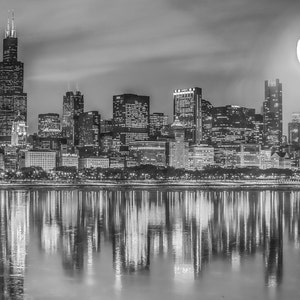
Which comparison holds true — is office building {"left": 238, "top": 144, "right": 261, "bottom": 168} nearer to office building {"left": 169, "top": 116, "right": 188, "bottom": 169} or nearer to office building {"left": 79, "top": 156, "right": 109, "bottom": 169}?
office building {"left": 169, "top": 116, "right": 188, "bottom": 169}

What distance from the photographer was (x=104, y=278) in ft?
44.3

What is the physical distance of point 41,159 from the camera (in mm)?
120250

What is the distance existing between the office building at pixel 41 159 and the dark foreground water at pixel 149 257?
3633 inches

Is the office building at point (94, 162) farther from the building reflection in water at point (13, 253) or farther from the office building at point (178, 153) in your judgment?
the building reflection in water at point (13, 253)

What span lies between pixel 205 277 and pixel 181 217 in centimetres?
1423

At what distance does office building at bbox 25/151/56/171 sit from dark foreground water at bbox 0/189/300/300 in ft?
303

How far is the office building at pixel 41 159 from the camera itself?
119m

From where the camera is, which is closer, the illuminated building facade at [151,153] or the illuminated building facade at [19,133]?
the illuminated building facade at [151,153]

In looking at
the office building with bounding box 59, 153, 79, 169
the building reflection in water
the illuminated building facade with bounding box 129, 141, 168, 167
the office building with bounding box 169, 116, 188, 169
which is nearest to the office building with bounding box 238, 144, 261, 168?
the office building with bounding box 169, 116, 188, 169

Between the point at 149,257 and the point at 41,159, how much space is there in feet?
348

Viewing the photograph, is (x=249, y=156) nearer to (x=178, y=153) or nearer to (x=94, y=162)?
(x=178, y=153)

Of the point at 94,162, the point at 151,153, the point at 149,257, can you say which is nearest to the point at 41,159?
the point at 94,162

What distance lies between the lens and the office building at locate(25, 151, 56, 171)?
391 feet

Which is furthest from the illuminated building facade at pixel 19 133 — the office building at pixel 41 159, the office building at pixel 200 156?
the office building at pixel 200 156
